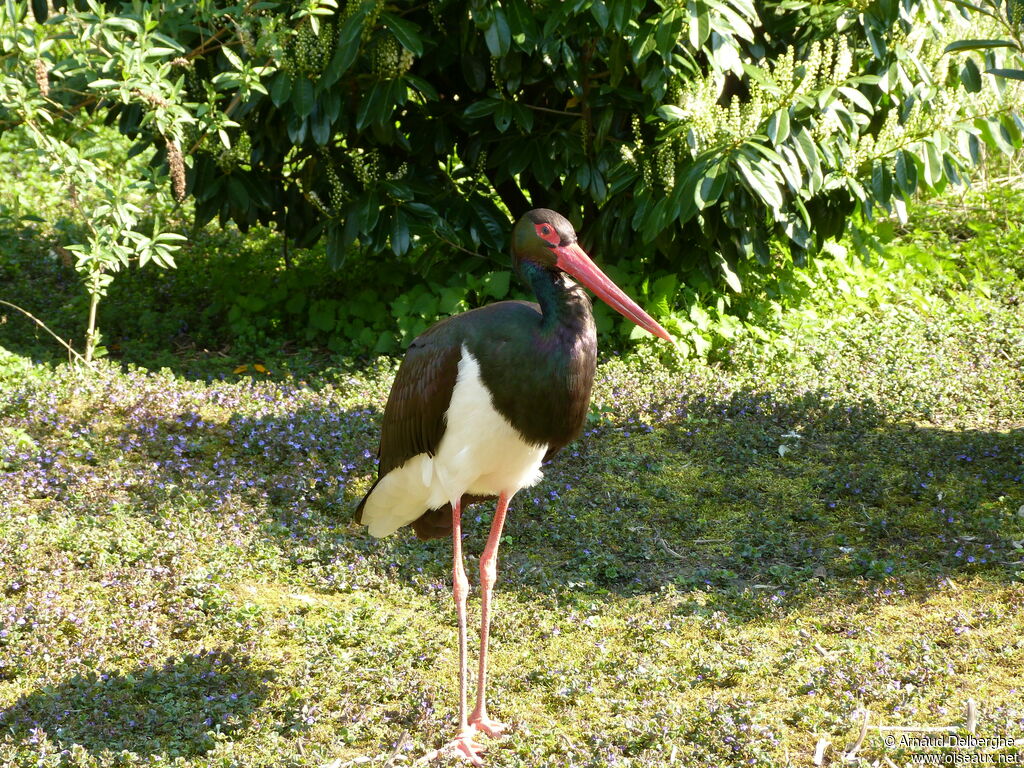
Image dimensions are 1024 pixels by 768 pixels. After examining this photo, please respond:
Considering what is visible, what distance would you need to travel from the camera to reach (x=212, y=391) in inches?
234

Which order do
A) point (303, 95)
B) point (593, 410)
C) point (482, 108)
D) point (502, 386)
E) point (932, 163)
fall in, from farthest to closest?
point (932, 163)
point (482, 108)
point (593, 410)
point (303, 95)
point (502, 386)

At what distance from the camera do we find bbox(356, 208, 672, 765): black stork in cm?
333

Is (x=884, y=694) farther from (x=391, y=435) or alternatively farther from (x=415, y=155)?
(x=415, y=155)

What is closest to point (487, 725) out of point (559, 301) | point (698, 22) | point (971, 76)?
point (559, 301)

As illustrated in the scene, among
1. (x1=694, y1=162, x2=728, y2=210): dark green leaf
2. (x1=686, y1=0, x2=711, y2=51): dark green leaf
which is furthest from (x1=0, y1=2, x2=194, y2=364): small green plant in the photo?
(x1=694, y1=162, x2=728, y2=210): dark green leaf

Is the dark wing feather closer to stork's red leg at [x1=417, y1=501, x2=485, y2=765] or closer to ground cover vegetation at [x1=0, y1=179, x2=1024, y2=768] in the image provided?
stork's red leg at [x1=417, y1=501, x2=485, y2=765]

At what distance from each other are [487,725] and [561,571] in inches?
44.9

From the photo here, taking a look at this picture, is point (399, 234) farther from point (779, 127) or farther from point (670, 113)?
point (779, 127)

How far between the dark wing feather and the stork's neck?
1.07ft

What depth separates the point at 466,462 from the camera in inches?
141

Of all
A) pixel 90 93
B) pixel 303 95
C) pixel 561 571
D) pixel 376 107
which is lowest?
pixel 561 571

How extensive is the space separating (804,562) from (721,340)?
2350 millimetres

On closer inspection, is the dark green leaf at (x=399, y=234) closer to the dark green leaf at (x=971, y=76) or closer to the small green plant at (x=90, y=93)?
the small green plant at (x=90, y=93)

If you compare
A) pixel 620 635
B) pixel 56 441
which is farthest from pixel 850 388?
pixel 56 441
